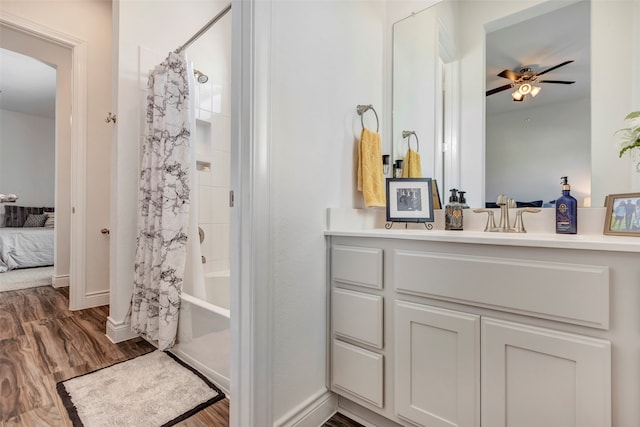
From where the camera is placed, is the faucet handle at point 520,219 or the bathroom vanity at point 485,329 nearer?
the bathroom vanity at point 485,329

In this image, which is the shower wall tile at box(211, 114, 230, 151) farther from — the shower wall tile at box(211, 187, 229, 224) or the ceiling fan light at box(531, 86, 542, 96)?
the ceiling fan light at box(531, 86, 542, 96)

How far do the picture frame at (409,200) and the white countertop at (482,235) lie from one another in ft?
0.41

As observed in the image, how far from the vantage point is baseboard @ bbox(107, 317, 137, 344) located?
1.98 meters

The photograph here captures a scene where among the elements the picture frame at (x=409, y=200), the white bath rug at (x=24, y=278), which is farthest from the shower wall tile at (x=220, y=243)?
the white bath rug at (x=24, y=278)

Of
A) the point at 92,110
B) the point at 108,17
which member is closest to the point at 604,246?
the point at 92,110

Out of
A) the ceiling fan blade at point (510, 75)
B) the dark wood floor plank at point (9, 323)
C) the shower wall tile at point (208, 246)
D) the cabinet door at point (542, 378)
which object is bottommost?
the dark wood floor plank at point (9, 323)

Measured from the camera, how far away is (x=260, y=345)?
3.35ft

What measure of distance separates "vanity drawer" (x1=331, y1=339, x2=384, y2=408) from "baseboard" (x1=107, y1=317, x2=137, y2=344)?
154 cm

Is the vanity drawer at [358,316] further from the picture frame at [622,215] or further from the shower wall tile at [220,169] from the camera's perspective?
the shower wall tile at [220,169]

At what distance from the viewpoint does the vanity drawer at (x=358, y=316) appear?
1161 mm

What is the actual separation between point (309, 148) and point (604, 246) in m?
0.97

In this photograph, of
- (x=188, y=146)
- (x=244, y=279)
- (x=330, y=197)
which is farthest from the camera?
(x=188, y=146)

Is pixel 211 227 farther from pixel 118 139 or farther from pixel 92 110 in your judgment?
pixel 92 110

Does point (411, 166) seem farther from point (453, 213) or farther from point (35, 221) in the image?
point (35, 221)
